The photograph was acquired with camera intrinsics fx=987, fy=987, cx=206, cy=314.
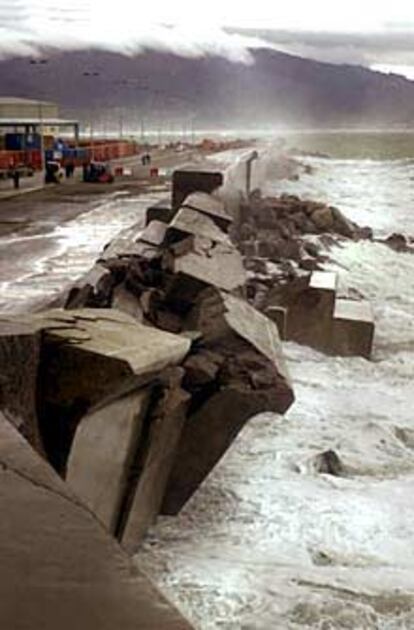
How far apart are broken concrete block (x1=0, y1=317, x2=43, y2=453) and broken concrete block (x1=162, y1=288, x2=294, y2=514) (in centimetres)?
138

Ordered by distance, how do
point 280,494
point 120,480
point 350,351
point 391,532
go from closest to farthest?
point 120,480 < point 391,532 < point 280,494 < point 350,351

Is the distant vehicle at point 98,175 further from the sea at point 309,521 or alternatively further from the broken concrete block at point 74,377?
the broken concrete block at point 74,377

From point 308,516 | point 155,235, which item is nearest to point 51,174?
point 155,235

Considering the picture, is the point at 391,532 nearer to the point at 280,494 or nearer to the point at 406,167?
the point at 280,494

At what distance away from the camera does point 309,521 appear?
6.05 meters

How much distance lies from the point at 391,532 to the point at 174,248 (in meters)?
3.45

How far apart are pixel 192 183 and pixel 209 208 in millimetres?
1991

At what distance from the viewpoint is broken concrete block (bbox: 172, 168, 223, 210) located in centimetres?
1353

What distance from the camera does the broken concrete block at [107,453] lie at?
445 centimetres

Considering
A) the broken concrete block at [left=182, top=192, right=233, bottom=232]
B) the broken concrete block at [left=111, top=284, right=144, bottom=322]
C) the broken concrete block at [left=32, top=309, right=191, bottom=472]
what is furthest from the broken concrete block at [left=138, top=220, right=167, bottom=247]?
the broken concrete block at [left=32, top=309, right=191, bottom=472]

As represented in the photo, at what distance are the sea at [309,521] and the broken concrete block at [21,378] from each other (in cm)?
121

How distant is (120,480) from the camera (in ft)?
16.1

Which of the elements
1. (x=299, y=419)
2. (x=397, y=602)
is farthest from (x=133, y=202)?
(x=397, y=602)

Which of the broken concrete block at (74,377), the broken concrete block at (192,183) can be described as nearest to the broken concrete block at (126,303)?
the broken concrete block at (74,377)
